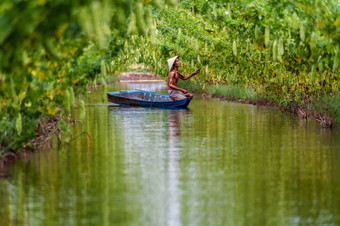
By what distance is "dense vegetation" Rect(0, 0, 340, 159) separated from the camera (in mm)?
8180

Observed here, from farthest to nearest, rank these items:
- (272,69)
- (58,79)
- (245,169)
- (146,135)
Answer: (272,69), (146,135), (58,79), (245,169)

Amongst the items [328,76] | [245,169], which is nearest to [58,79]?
[245,169]

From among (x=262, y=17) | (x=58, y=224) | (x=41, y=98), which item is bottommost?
(x=58, y=224)

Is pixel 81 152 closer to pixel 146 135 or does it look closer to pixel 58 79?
pixel 58 79

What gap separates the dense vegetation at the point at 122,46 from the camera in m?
8.18

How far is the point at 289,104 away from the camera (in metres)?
32.7

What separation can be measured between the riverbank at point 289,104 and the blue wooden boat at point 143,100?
4.24 m

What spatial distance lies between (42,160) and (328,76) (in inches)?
443

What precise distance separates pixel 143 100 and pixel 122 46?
16994 mm

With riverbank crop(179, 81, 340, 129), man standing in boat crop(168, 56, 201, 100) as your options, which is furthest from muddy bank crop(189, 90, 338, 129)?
man standing in boat crop(168, 56, 201, 100)

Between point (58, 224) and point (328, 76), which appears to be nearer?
point (58, 224)

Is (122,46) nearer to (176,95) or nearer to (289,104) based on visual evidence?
(289,104)

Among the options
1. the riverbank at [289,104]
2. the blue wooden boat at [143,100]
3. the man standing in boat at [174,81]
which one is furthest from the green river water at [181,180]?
the man standing in boat at [174,81]

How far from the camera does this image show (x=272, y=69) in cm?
3109
